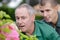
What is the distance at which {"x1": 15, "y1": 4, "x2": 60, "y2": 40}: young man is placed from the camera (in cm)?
389

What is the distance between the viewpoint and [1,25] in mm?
1313

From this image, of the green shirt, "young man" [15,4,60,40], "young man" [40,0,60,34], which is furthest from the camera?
"young man" [40,0,60,34]

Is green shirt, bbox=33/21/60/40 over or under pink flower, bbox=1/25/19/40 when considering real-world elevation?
under

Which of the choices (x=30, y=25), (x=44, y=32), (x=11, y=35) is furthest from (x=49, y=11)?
(x=11, y=35)

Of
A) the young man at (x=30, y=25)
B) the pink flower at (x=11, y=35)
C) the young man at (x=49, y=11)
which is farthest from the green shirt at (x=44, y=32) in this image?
the pink flower at (x=11, y=35)

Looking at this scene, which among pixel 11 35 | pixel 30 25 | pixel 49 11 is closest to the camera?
pixel 11 35

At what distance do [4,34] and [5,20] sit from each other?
0.33 feet

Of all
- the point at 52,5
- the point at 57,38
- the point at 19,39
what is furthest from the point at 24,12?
the point at 19,39

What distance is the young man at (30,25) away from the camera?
3.89 meters

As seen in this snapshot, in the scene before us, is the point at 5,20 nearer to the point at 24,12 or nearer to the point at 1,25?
the point at 1,25

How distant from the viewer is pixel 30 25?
4.38 meters

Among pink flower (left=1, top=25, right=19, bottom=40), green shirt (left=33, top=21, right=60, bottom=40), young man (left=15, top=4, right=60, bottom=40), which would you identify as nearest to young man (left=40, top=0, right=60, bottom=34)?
young man (left=15, top=4, right=60, bottom=40)

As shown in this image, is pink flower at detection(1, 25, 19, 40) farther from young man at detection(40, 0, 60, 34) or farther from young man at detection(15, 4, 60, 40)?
young man at detection(40, 0, 60, 34)

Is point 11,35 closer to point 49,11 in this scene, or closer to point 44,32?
point 44,32
